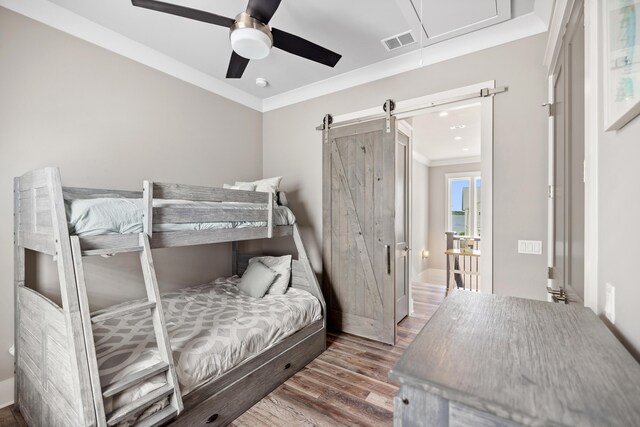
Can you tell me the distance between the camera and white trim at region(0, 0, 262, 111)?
205 centimetres

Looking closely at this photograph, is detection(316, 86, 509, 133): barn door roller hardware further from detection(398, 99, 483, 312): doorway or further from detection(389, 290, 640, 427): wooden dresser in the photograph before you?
detection(398, 99, 483, 312): doorway

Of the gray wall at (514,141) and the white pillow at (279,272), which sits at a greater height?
the gray wall at (514,141)

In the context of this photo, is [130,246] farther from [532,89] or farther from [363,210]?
[532,89]

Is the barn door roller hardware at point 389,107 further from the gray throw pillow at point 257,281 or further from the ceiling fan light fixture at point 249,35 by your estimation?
the gray throw pillow at point 257,281

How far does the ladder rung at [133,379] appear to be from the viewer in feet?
4.18

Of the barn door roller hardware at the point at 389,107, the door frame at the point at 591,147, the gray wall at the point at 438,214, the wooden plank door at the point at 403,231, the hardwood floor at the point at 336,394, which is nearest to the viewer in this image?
the door frame at the point at 591,147

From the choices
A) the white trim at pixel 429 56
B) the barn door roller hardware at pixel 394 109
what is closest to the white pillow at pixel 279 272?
the barn door roller hardware at pixel 394 109

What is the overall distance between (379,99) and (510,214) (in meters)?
1.70

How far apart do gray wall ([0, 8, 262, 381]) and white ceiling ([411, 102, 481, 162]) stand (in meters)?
2.51

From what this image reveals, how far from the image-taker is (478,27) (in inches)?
92.4

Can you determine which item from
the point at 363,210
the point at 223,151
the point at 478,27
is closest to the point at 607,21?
the point at 478,27

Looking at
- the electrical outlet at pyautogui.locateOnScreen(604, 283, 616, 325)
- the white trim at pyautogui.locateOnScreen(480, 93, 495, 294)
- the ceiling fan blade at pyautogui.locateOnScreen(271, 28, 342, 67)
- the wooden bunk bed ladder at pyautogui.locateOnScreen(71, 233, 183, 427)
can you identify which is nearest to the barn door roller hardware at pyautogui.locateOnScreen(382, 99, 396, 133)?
the white trim at pyautogui.locateOnScreen(480, 93, 495, 294)

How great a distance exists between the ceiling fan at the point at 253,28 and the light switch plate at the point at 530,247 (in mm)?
2094

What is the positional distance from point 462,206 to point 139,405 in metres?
7.17
